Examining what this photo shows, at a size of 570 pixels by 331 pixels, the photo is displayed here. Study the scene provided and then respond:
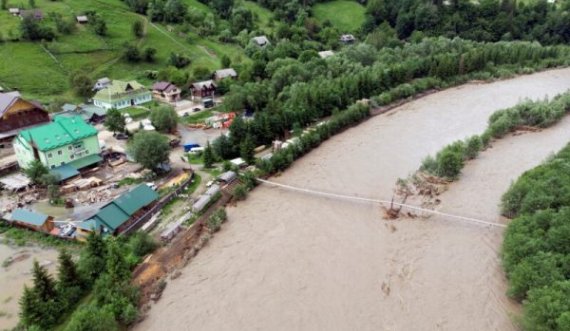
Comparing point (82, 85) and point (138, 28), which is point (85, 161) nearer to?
point (82, 85)

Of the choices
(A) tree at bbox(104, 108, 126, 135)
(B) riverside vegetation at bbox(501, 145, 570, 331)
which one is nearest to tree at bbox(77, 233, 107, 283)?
(B) riverside vegetation at bbox(501, 145, 570, 331)

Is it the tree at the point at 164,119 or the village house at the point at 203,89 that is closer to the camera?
the tree at the point at 164,119

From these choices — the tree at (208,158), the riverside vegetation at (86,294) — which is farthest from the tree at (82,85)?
the riverside vegetation at (86,294)

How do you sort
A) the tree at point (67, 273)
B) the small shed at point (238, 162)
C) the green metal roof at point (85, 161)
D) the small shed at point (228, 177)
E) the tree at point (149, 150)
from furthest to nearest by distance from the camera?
1. the small shed at point (238, 162)
2. the green metal roof at point (85, 161)
3. the tree at point (149, 150)
4. the small shed at point (228, 177)
5. the tree at point (67, 273)

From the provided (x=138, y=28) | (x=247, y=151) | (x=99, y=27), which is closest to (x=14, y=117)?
(x=247, y=151)

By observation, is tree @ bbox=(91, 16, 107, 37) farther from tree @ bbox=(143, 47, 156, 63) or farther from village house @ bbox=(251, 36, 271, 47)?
village house @ bbox=(251, 36, 271, 47)

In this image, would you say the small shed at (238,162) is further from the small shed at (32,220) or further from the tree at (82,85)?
the tree at (82,85)
